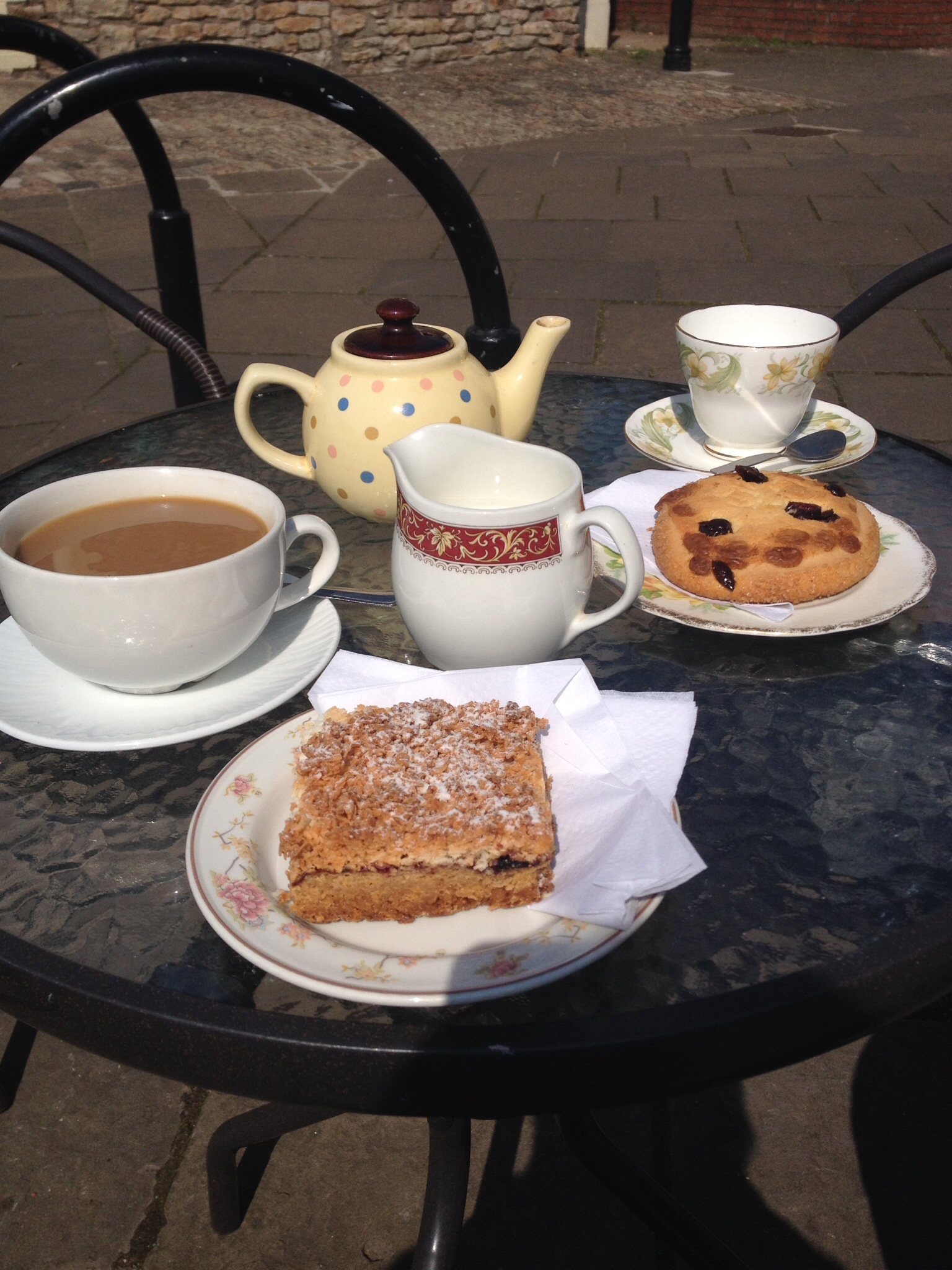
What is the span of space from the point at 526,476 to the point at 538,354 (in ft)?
0.99

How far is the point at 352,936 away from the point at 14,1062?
4.55 feet

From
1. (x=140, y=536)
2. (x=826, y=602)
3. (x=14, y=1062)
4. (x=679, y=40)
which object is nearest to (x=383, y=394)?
(x=140, y=536)

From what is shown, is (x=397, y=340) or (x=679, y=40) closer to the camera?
(x=397, y=340)

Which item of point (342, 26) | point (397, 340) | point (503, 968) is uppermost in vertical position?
point (397, 340)

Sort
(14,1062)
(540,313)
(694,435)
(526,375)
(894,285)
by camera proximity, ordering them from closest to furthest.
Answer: (526,375) → (694,435) → (14,1062) → (894,285) → (540,313)

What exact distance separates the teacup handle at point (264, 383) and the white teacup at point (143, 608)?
0.26 metres

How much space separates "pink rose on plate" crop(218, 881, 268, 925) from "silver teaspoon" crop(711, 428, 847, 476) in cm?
99

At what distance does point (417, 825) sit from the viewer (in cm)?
82

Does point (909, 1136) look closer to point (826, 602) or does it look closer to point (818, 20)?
point (826, 602)

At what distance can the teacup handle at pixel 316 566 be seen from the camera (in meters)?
1.15

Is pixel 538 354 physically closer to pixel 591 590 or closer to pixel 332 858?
pixel 591 590

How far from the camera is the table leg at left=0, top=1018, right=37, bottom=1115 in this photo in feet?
5.86

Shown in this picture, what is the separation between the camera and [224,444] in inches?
68.1

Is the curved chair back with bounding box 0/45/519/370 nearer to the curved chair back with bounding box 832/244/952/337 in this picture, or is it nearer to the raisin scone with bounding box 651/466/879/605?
the raisin scone with bounding box 651/466/879/605
